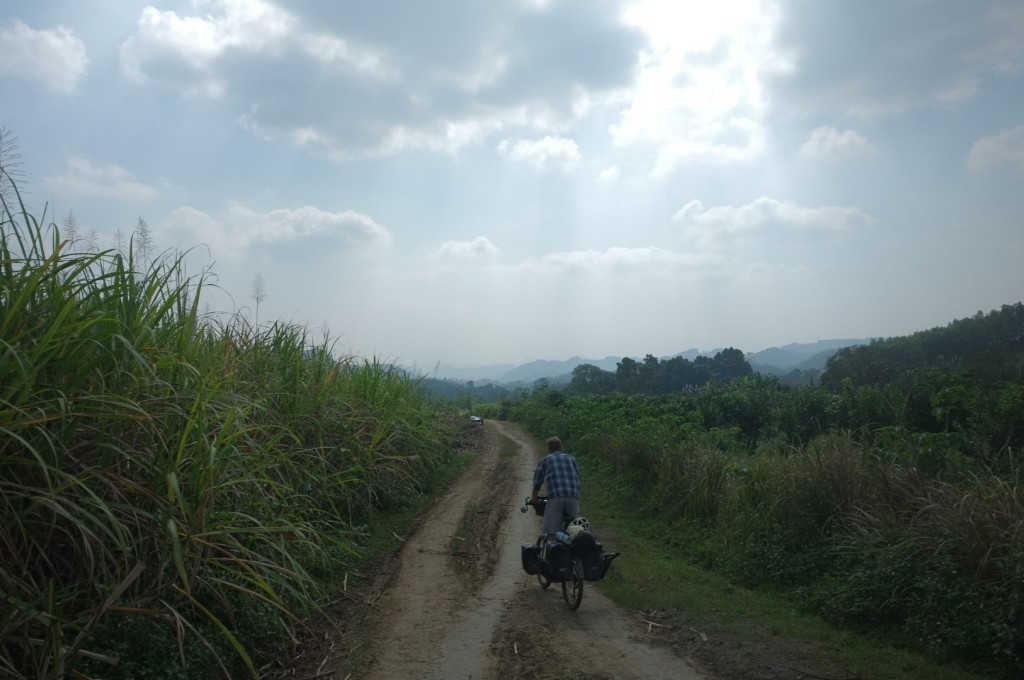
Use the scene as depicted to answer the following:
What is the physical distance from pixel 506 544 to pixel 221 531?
6353 mm

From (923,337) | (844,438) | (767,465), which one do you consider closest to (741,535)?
(767,465)

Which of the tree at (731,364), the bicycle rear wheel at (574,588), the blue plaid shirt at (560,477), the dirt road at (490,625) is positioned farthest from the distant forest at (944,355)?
the tree at (731,364)

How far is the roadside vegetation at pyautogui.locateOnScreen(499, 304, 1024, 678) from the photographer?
6441 millimetres

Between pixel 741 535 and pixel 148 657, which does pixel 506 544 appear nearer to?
pixel 741 535

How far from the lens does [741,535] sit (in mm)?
10125

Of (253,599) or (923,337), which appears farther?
(923,337)

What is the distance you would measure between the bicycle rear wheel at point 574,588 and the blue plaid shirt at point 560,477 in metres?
1.14

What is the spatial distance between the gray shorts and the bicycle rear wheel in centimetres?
101

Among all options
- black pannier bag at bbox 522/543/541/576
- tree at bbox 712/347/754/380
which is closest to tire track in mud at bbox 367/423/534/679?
black pannier bag at bbox 522/543/541/576

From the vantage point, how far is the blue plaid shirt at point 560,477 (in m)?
8.95

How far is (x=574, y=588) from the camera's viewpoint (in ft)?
26.1

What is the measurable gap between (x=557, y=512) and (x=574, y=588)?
122 cm

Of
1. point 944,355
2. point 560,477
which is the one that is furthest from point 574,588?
point 944,355

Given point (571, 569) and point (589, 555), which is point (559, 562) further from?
point (589, 555)
